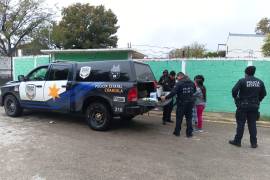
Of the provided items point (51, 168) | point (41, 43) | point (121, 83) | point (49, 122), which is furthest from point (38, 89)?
point (41, 43)

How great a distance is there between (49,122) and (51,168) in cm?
394

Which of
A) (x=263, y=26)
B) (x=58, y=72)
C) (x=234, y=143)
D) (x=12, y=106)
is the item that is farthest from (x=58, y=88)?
(x=263, y=26)

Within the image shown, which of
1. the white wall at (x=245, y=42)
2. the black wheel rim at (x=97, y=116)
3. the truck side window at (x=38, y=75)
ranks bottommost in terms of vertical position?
the black wheel rim at (x=97, y=116)

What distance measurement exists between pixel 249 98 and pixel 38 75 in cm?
624

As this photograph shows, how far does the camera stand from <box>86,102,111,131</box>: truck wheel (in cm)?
752

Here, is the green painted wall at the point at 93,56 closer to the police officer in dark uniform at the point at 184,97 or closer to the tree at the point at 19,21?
the police officer in dark uniform at the point at 184,97

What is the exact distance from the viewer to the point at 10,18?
28.7 meters

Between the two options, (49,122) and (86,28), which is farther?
(86,28)

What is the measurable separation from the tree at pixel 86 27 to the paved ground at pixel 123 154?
29954 millimetres

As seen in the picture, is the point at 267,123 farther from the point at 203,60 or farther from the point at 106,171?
the point at 106,171

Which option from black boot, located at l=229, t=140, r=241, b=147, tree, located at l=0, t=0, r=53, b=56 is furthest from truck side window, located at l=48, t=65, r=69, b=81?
tree, located at l=0, t=0, r=53, b=56

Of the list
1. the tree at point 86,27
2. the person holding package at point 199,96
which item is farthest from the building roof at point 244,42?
the person holding package at point 199,96

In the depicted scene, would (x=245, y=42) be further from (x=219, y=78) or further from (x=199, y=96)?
(x=199, y=96)

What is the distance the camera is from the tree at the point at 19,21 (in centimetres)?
2850
